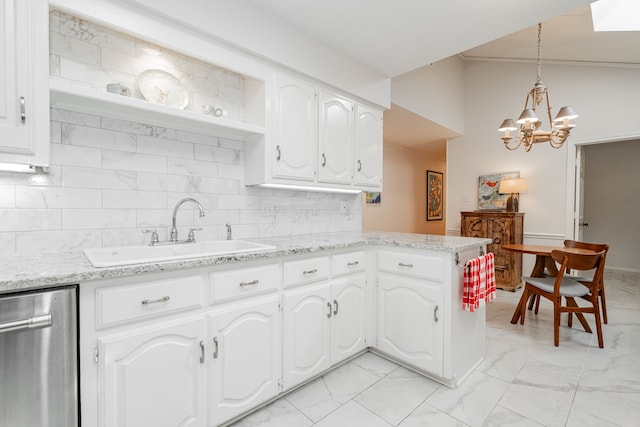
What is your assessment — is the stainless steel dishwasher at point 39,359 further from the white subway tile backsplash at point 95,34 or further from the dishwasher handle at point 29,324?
the white subway tile backsplash at point 95,34

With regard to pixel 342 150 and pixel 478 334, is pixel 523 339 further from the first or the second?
pixel 342 150

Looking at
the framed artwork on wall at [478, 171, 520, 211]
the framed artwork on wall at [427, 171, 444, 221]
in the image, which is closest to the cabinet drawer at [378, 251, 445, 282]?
the framed artwork on wall at [478, 171, 520, 211]

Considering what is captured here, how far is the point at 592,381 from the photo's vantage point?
1.92m

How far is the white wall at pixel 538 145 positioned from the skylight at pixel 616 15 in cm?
94

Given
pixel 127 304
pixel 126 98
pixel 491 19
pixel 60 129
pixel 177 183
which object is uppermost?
pixel 491 19

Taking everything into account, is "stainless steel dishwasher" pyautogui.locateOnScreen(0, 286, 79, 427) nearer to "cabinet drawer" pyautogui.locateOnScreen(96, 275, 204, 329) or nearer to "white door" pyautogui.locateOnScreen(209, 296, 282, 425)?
"cabinet drawer" pyautogui.locateOnScreen(96, 275, 204, 329)

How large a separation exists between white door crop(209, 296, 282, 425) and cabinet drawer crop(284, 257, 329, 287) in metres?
0.16

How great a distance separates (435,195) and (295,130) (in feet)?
18.4

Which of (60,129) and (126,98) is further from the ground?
(126,98)

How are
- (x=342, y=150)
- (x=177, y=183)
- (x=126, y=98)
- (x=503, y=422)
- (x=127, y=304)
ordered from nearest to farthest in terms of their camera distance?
(x=127, y=304) → (x=126, y=98) → (x=503, y=422) → (x=177, y=183) → (x=342, y=150)

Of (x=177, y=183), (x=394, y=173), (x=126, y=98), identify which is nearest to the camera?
(x=126, y=98)

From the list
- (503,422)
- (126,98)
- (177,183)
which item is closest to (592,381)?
(503,422)

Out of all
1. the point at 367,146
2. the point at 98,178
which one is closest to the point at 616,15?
the point at 367,146

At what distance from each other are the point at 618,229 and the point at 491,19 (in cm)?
567
